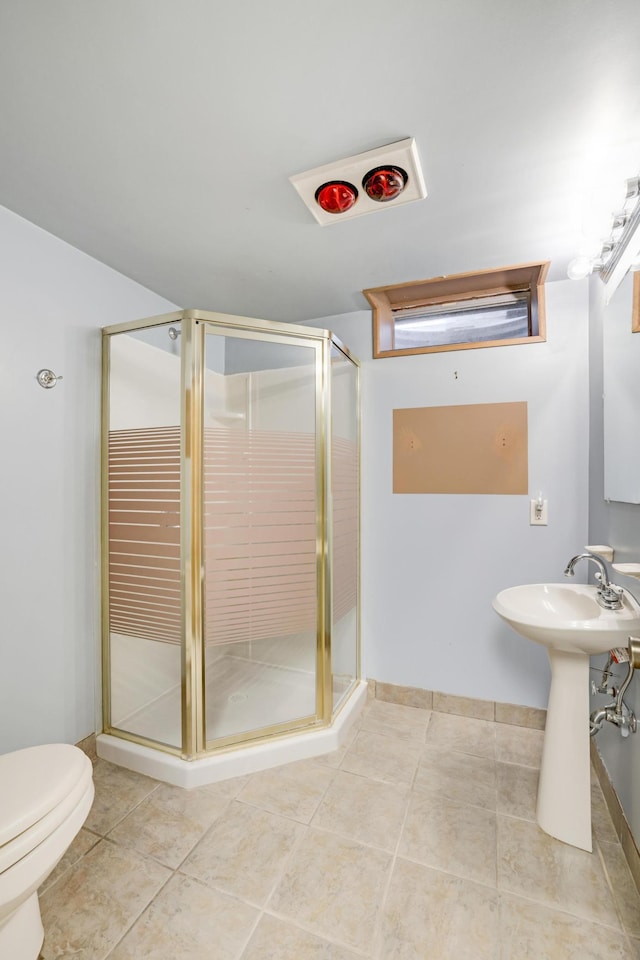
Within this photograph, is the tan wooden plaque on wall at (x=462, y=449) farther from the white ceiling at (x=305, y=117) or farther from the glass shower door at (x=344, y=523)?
the white ceiling at (x=305, y=117)

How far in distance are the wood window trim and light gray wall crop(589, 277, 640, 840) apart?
25cm

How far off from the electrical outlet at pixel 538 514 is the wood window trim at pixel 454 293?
0.82 m

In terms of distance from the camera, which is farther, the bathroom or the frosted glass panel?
the frosted glass panel

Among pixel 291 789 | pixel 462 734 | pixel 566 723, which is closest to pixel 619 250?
pixel 566 723

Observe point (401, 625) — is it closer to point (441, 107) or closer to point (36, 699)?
point (36, 699)

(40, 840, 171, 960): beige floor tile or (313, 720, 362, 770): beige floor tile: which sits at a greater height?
(40, 840, 171, 960): beige floor tile

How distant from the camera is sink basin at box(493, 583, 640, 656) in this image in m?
1.31

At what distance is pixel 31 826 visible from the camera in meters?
0.99

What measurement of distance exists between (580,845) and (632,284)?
1.92 metres

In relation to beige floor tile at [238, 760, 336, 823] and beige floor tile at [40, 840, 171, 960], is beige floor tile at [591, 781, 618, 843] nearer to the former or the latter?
beige floor tile at [238, 760, 336, 823]

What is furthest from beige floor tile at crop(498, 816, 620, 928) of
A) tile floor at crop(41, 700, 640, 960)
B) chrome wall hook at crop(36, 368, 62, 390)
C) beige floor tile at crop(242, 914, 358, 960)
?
chrome wall hook at crop(36, 368, 62, 390)

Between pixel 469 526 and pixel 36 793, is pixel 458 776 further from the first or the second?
pixel 36 793

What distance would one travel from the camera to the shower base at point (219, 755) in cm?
173

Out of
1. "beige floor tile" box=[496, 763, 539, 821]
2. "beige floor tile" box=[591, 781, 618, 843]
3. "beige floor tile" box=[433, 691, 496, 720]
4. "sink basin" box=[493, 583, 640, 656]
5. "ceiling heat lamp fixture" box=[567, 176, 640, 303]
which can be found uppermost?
"ceiling heat lamp fixture" box=[567, 176, 640, 303]
